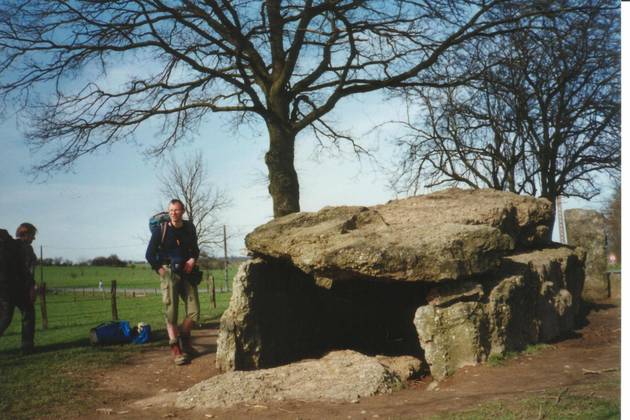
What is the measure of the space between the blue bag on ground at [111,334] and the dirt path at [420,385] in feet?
4.47

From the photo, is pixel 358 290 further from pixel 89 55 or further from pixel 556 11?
pixel 89 55

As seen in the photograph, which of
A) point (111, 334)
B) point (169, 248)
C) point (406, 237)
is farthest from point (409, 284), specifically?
point (111, 334)

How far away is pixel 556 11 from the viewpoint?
11.7 m

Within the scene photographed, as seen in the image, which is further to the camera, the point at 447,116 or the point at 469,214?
the point at 447,116

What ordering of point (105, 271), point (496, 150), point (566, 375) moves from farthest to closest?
point (105, 271) → point (496, 150) → point (566, 375)

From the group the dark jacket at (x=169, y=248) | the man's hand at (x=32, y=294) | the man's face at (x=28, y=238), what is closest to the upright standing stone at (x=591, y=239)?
the dark jacket at (x=169, y=248)

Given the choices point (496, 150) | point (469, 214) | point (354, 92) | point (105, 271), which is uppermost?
point (354, 92)

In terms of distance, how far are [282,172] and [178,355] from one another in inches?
221

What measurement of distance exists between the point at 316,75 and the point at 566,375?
33.0 ft

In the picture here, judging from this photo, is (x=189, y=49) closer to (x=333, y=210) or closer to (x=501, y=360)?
(x=333, y=210)

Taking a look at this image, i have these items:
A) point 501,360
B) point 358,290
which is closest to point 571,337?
point 501,360

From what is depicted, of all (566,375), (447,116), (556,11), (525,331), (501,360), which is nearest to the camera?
(566,375)

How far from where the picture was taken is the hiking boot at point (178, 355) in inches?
341

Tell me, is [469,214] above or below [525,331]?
above
